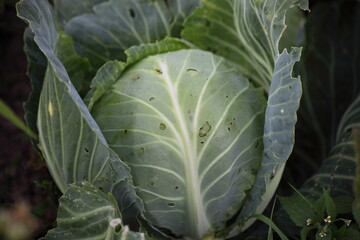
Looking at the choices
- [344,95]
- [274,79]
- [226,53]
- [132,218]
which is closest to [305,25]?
[344,95]

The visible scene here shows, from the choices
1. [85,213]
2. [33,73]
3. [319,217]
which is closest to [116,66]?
[33,73]

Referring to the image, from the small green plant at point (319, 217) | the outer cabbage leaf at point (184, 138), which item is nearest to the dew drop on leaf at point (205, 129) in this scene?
the outer cabbage leaf at point (184, 138)

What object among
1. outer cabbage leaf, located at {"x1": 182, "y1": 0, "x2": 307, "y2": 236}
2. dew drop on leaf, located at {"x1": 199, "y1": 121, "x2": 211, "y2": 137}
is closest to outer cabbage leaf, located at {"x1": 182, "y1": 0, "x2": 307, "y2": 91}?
outer cabbage leaf, located at {"x1": 182, "y1": 0, "x2": 307, "y2": 236}

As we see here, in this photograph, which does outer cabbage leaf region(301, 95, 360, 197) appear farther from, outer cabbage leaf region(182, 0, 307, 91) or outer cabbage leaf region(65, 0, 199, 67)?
outer cabbage leaf region(65, 0, 199, 67)

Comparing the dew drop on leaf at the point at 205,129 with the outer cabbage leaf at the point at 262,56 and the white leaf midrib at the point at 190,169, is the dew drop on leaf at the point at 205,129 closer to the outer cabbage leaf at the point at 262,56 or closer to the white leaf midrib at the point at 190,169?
the white leaf midrib at the point at 190,169

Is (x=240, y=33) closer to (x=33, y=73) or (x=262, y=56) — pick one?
(x=262, y=56)

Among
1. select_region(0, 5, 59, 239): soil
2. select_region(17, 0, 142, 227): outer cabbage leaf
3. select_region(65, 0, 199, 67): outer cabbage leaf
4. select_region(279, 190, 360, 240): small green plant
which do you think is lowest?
select_region(0, 5, 59, 239): soil
